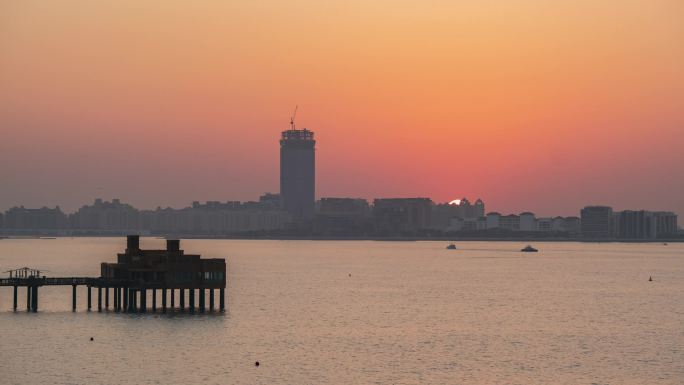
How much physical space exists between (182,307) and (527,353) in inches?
1845

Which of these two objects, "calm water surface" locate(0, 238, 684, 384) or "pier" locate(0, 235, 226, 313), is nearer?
"calm water surface" locate(0, 238, 684, 384)

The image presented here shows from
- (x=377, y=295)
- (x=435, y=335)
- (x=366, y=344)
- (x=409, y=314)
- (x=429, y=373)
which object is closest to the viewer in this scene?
(x=429, y=373)

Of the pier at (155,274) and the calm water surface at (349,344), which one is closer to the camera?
the calm water surface at (349,344)

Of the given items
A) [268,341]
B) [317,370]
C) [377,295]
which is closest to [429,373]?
[317,370]

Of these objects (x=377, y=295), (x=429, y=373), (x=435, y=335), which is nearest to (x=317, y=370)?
(x=429, y=373)

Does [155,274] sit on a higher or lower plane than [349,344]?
higher

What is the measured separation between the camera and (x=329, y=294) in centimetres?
18688

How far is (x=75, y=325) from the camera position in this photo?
124m

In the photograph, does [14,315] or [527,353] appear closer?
[527,353]

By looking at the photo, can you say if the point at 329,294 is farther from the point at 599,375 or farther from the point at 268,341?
the point at 599,375

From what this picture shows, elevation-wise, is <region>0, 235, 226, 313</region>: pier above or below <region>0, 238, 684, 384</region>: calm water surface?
above

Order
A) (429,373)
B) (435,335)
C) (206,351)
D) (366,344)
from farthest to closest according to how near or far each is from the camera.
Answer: (435,335) → (366,344) → (206,351) → (429,373)

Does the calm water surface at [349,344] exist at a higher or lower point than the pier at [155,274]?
lower

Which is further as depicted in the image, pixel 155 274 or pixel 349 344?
pixel 155 274
